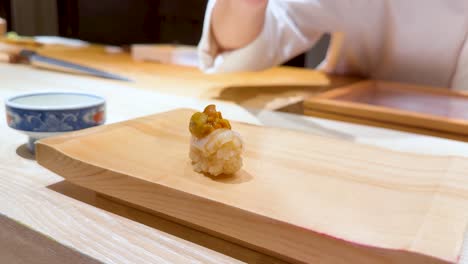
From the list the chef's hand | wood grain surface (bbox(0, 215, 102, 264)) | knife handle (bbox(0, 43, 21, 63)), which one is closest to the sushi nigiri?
wood grain surface (bbox(0, 215, 102, 264))

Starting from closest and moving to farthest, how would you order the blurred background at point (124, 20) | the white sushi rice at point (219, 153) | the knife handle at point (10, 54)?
the white sushi rice at point (219, 153) < the knife handle at point (10, 54) < the blurred background at point (124, 20)

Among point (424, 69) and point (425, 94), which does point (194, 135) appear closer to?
point (425, 94)

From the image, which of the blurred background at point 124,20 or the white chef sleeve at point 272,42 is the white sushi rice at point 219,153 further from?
the blurred background at point 124,20

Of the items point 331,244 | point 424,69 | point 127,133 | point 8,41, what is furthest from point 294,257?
point 8,41

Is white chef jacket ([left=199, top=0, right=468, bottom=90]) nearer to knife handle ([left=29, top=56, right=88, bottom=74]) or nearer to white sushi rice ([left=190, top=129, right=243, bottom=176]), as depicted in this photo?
knife handle ([left=29, top=56, right=88, bottom=74])

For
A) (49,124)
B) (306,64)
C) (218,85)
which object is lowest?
(306,64)

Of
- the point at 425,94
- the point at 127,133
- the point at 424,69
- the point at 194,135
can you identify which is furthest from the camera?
the point at 424,69

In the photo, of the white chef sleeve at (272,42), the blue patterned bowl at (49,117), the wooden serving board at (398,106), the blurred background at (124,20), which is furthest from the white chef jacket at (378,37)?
the blurred background at (124,20)
